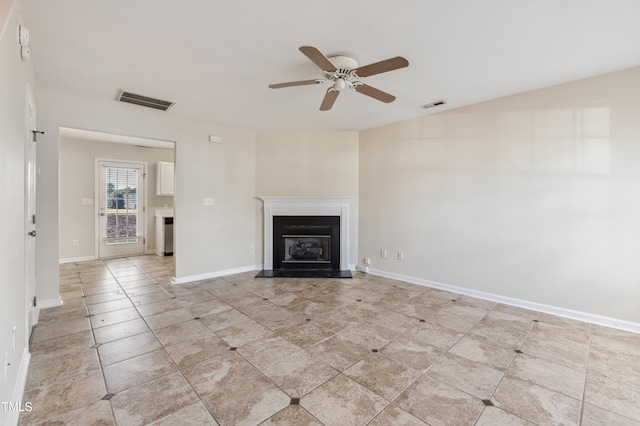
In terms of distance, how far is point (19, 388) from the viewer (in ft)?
5.60

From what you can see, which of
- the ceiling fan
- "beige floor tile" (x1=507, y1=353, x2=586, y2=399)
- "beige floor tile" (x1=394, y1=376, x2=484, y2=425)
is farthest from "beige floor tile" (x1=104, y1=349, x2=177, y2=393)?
"beige floor tile" (x1=507, y1=353, x2=586, y2=399)

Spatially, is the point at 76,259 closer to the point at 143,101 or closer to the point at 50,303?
the point at 50,303

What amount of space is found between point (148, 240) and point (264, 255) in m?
3.46

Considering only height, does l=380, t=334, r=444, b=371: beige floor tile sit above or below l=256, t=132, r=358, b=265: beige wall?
below

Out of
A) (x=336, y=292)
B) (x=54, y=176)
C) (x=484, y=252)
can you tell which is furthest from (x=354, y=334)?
(x=54, y=176)

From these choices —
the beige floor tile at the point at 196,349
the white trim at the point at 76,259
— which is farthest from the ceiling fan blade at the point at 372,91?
the white trim at the point at 76,259

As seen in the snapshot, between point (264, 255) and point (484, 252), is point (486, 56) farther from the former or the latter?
point (264, 255)

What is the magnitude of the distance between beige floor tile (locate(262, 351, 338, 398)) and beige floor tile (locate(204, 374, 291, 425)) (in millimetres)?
65

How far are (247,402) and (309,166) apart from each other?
→ 3.95 m

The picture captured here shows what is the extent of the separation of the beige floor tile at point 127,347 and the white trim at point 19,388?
0.42 meters

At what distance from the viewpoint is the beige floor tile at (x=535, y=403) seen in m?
1.61

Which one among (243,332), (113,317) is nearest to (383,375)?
(243,332)

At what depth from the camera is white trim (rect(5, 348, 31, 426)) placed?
144cm

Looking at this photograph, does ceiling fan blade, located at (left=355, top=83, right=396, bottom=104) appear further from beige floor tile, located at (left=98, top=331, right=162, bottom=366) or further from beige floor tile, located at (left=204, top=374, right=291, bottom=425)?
beige floor tile, located at (left=98, top=331, right=162, bottom=366)
